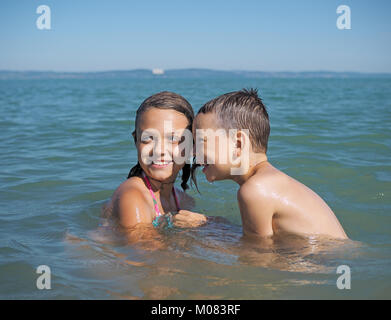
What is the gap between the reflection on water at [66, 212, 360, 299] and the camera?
2.37 m

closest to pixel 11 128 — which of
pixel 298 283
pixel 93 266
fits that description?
pixel 93 266

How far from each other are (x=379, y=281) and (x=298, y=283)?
0.49 metres

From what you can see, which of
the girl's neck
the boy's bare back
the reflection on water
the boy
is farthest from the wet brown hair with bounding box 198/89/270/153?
the girl's neck

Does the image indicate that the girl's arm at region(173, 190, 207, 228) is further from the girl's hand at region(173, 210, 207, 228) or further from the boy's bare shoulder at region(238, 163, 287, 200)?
the boy's bare shoulder at region(238, 163, 287, 200)

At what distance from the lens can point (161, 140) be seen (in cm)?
310

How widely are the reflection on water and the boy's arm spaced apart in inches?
3.8

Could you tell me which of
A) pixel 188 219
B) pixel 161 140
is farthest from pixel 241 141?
pixel 188 219

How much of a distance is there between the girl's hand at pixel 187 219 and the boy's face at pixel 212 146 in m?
0.47

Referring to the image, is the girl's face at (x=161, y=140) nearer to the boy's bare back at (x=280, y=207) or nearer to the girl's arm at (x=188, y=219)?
the girl's arm at (x=188, y=219)

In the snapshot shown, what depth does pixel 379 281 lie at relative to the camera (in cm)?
242

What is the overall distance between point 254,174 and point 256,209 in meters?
0.27

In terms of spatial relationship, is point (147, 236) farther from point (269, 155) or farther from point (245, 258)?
point (269, 155)
